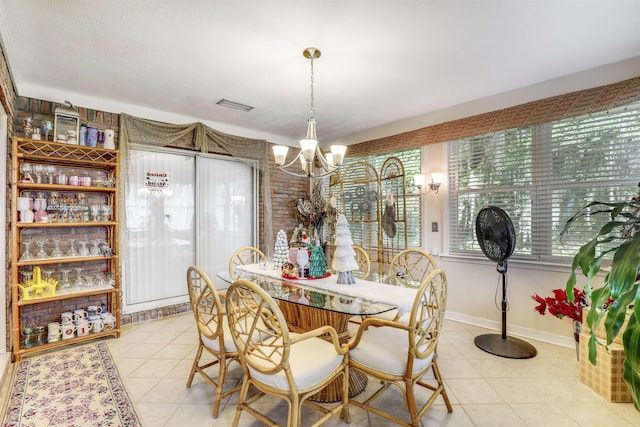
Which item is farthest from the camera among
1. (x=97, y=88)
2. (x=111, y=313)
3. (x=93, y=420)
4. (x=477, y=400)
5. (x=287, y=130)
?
(x=287, y=130)

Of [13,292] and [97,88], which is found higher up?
[97,88]

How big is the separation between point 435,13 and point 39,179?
3573 millimetres

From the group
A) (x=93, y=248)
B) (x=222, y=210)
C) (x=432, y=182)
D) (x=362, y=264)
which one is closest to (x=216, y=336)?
(x=362, y=264)

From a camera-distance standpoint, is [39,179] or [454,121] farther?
[454,121]

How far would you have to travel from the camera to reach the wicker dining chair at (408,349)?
162cm

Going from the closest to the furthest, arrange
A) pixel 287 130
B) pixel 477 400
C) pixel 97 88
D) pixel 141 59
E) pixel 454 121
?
1. pixel 477 400
2. pixel 141 59
3. pixel 97 88
4. pixel 454 121
5. pixel 287 130

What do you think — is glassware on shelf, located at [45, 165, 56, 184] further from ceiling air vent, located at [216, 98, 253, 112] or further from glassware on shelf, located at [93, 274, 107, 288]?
ceiling air vent, located at [216, 98, 253, 112]

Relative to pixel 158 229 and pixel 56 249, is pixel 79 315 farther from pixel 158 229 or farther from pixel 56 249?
pixel 158 229

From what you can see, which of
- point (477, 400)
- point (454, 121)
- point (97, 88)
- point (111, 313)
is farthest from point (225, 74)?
point (477, 400)

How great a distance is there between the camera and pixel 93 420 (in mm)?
1893

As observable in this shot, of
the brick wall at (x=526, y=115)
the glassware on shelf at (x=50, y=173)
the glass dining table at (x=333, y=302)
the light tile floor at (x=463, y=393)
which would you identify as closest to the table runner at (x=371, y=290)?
the glass dining table at (x=333, y=302)

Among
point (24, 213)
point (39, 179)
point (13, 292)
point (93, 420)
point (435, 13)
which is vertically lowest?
point (93, 420)

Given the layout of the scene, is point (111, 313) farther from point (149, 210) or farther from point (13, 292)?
point (149, 210)

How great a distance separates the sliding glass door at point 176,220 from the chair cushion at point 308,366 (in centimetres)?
269
